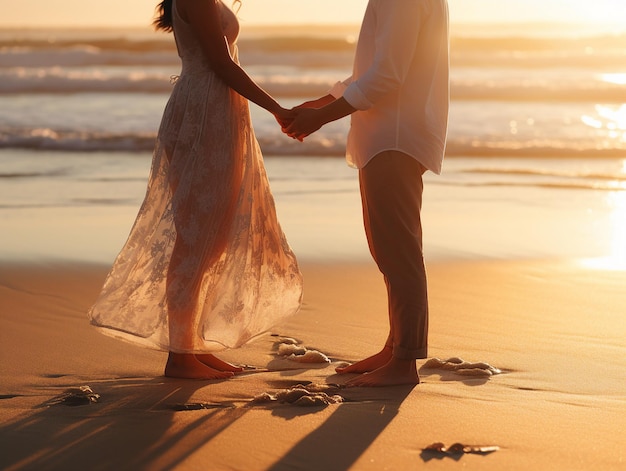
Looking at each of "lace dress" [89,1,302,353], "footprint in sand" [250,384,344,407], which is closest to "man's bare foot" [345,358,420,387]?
"footprint in sand" [250,384,344,407]

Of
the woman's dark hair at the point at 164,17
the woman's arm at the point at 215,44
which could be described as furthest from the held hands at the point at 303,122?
the woman's dark hair at the point at 164,17

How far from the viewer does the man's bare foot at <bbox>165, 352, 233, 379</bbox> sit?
13.5ft

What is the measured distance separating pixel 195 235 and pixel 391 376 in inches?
39.0

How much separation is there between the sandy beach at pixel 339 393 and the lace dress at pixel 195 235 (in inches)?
9.2

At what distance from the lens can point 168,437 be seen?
3.38 metres

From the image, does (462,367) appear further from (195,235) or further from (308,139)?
(308,139)

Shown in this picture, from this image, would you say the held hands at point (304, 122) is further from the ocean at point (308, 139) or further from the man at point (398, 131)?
the ocean at point (308, 139)

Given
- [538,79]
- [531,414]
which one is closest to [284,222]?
[531,414]

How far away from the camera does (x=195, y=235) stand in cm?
412

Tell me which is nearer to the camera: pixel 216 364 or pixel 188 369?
pixel 188 369

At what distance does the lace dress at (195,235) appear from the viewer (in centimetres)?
409

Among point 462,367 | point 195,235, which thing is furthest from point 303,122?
point 462,367

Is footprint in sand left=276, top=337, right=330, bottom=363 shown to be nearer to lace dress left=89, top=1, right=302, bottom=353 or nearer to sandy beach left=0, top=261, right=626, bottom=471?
sandy beach left=0, top=261, right=626, bottom=471

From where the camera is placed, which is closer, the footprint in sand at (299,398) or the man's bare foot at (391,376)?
the footprint in sand at (299,398)
